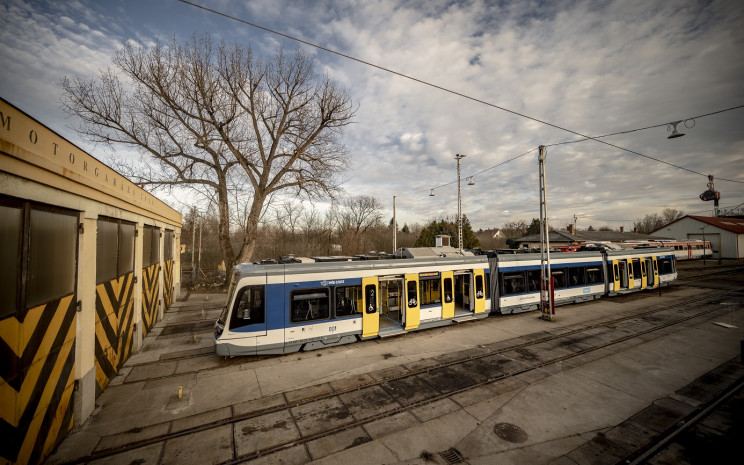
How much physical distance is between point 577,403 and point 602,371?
250 centimetres

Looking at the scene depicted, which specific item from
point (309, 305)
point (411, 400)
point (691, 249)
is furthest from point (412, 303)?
point (691, 249)

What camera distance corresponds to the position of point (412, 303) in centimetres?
1185

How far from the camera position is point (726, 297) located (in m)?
18.7

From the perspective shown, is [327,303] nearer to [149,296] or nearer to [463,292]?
[463,292]

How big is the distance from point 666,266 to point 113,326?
109 ft

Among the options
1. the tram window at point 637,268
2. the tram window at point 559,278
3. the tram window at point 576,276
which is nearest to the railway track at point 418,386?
the tram window at point 559,278

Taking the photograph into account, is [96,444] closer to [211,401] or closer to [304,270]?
[211,401]

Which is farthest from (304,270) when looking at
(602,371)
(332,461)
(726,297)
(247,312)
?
(726,297)

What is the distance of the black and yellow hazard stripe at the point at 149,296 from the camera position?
1190cm

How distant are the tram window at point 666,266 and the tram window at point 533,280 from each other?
46.4 feet

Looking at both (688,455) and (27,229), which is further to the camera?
(688,455)

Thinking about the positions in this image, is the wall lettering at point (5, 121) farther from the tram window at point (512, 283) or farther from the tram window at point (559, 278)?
the tram window at point (559, 278)

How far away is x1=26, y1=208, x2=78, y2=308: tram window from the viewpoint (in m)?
4.81

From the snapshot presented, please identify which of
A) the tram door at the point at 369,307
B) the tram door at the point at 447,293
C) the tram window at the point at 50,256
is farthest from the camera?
the tram door at the point at 447,293
